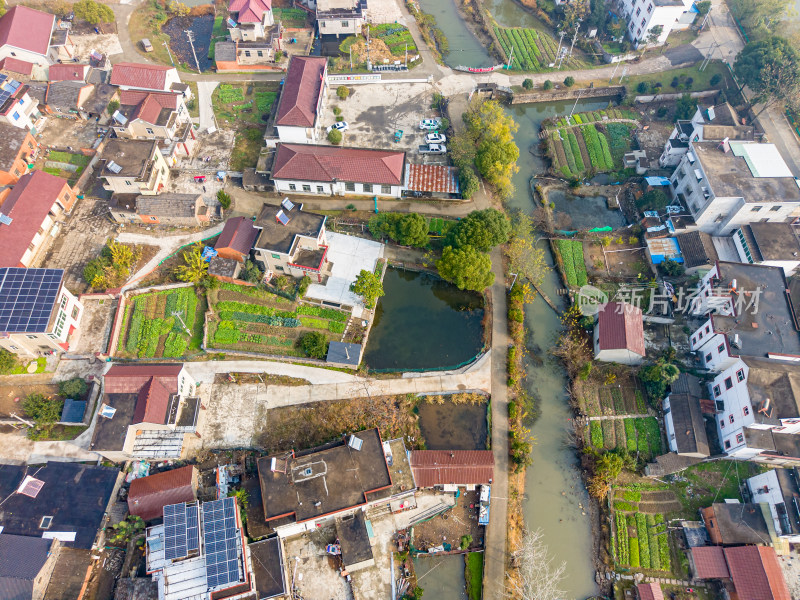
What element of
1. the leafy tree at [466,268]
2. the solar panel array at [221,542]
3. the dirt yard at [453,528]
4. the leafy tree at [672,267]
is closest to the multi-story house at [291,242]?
the leafy tree at [466,268]

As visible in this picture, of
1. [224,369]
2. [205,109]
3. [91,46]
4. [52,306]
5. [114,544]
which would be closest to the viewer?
[114,544]

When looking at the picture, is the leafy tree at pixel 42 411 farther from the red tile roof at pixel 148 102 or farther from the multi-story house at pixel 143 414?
the red tile roof at pixel 148 102

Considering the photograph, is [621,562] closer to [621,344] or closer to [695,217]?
[621,344]

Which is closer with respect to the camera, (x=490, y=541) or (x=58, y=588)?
(x=58, y=588)

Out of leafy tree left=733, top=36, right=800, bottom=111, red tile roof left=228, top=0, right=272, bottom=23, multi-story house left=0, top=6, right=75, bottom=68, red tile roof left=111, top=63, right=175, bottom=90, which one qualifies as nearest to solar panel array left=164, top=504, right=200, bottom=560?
red tile roof left=111, top=63, right=175, bottom=90

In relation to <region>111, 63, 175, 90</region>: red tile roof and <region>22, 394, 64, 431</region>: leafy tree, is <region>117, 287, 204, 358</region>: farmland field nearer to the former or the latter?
<region>22, 394, 64, 431</region>: leafy tree

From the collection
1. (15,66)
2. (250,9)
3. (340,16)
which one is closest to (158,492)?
(15,66)

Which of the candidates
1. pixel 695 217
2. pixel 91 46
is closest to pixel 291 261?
pixel 695 217

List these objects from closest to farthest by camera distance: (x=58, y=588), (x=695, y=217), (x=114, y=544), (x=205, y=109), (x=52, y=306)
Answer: (x=58, y=588) < (x=114, y=544) < (x=52, y=306) < (x=695, y=217) < (x=205, y=109)
